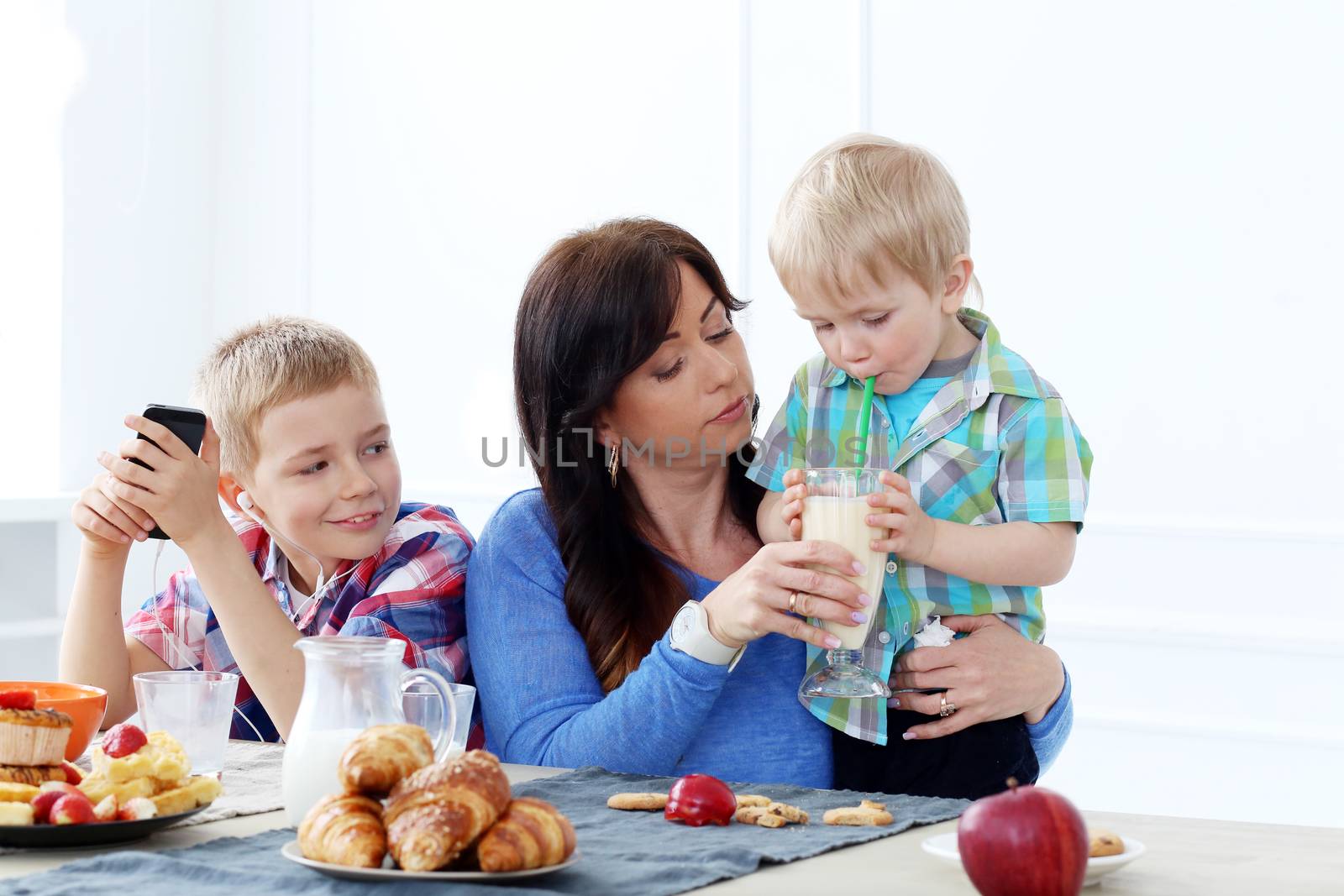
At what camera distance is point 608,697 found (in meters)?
1.81

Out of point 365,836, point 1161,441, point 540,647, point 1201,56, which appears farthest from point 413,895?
point 1201,56

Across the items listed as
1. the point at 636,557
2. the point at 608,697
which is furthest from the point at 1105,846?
the point at 636,557

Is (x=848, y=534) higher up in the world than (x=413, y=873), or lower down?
higher up

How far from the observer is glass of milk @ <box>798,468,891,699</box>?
1.68 metres

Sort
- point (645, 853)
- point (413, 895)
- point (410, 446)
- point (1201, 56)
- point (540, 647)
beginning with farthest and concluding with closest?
A: 1. point (410, 446)
2. point (1201, 56)
3. point (540, 647)
4. point (645, 853)
5. point (413, 895)

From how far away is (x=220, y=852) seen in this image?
1.22 metres

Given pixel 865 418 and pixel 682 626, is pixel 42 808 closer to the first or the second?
pixel 682 626

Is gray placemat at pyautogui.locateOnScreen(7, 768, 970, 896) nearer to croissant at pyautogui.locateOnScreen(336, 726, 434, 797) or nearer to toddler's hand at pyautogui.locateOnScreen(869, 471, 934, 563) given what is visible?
croissant at pyautogui.locateOnScreen(336, 726, 434, 797)

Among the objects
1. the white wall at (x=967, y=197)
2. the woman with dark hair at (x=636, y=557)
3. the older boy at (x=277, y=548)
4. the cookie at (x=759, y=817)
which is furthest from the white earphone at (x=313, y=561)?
the white wall at (x=967, y=197)

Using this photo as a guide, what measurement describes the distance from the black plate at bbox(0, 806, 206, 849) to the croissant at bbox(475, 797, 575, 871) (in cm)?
35

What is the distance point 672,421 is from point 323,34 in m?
3.13

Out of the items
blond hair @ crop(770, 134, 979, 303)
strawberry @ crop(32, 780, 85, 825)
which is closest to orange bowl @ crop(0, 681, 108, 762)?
strawberry @ crop(32, 780, 85, 825)

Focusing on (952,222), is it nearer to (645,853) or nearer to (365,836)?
(645,853)

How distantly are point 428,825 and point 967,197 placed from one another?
9.15 feet
